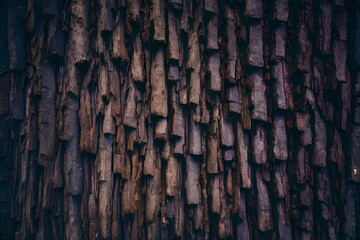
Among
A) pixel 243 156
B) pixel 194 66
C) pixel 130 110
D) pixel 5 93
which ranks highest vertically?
pixel 194 66

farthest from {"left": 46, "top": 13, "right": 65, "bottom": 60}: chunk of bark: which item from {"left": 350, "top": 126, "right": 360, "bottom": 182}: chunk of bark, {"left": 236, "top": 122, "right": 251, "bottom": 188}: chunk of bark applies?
{"left": 350, "top": 126, "right": 360, "bottom": 182}: chunk of bark

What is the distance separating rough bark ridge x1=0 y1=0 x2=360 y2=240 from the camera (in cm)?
112

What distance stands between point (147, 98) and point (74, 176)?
1.69 ft

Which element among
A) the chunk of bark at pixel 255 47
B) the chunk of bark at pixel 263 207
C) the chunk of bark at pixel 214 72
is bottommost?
the chunk of bark at pixel 263 207

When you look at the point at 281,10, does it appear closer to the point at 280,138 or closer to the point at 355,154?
the point at 280,138

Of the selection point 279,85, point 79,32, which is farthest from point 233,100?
point 79,32

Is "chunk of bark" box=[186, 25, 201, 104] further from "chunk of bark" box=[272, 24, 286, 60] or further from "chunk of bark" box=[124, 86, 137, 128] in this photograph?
"chunk of bark" box=[272, 24, 286, 60]

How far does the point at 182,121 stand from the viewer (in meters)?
1.14

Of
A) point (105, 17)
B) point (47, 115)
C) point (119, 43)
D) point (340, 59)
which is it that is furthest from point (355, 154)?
point (47, 115)

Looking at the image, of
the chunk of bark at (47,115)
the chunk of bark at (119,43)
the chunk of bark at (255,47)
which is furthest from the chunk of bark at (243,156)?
the chunk of bark at (47,115)

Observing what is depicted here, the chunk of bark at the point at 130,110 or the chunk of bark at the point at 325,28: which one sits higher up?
the chunk of bark at the point at 325,28

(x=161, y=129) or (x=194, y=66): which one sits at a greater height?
(x=194, y=66)

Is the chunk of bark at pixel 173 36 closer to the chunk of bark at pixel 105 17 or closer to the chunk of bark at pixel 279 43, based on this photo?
the chunk of bark at pixel 105 17

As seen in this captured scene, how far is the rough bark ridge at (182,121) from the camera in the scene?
112 cm
